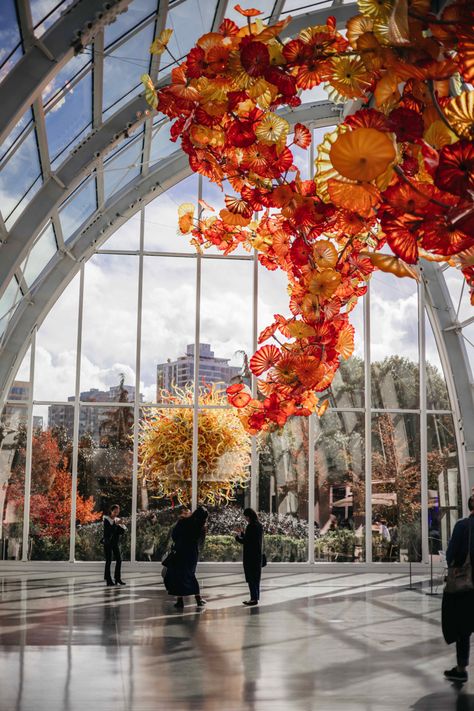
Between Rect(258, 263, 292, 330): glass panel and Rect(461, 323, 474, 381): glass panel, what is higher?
Rect(258, 263, 292, 330): glass panel

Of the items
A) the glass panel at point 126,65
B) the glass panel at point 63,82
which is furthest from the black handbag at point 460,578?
the glass panel at point 126,65

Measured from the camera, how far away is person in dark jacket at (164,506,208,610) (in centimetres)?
1062

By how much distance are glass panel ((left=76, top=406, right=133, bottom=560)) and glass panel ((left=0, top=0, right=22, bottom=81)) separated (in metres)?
9.18

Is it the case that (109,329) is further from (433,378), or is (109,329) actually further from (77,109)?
(433,378)

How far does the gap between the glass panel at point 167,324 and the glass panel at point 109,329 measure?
0.27 m

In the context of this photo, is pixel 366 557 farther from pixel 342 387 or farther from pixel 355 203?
pixel 355 203

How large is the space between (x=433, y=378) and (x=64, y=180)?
8965 millimetres

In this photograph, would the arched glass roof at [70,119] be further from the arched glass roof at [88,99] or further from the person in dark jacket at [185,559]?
the person in dark jacket at [185,559]

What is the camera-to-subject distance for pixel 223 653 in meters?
7.52

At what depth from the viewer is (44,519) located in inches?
658

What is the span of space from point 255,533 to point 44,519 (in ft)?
21.4

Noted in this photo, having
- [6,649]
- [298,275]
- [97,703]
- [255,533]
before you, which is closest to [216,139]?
[298,275]

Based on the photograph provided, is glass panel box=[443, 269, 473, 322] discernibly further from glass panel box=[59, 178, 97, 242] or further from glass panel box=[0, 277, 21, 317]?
glass panel box=[0, 277, 21, 317]

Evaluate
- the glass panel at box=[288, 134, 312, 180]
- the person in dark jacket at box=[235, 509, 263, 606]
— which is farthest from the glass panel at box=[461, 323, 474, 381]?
the person in dark jacket at box=[235, 509, 263, 606]
